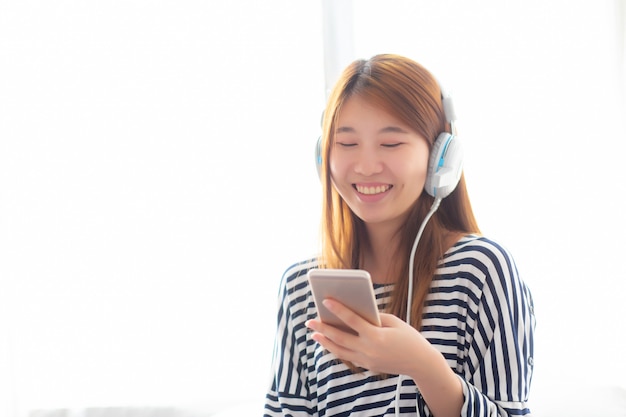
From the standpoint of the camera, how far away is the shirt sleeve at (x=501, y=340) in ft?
3.75

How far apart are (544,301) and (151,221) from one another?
38.9 inches

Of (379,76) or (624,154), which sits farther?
(624,154)

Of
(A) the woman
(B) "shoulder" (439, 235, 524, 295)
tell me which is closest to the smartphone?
(A) the woman

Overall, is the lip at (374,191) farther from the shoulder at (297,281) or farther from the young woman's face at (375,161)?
the shoulder at (297,281)

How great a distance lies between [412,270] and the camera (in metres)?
1.23

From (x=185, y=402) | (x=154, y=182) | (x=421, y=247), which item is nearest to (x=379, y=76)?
(x=421, y=247)

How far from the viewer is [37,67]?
1.93 metres

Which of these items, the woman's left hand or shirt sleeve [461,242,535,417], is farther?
shirt sleeve [461,242,535,417]

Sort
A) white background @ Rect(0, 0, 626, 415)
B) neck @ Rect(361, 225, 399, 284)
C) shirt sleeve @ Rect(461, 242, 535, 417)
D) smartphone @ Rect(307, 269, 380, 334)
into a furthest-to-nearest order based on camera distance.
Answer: white background @ Rect(0, 0, 626, 415) → neck @ Rect(361, 225, 399, 284) → shirt sleeve @ Rect(461, 242, 535, 417) → smartphone @ Rect(307, 269, 380, 334)

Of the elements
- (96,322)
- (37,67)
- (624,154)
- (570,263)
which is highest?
(37,67)

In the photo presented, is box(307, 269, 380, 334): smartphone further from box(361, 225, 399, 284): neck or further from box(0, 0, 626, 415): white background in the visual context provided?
box(0, 0, 626, 415): white background

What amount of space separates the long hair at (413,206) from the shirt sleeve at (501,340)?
0.30 feet

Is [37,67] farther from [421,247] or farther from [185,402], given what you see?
[421,247]

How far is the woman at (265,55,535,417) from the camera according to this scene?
116 cm
